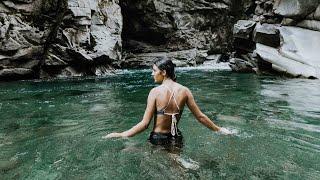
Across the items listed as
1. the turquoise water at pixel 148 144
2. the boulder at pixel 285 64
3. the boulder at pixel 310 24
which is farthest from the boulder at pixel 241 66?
the turquoise water at pixel 148 144

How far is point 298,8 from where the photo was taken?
79.4 feet

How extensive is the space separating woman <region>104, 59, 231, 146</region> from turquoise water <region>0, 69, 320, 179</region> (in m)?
0.29

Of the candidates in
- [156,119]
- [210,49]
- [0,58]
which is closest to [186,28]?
[210,49]

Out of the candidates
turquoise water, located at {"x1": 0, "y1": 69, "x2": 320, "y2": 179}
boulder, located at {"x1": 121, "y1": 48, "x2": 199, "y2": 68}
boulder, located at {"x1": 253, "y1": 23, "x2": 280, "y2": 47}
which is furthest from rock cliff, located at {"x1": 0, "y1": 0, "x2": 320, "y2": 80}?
turquoise water, located at {"x1": 0, "y1": 69, "x2": 320, "y2": 179}

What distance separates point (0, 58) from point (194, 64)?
16.9 m

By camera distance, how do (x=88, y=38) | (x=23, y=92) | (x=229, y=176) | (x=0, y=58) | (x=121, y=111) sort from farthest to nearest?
(x=88, y=38)
(x=0, y=58)
(x=23, y=92)
(x=121, y=111)
(x=229, y=176)

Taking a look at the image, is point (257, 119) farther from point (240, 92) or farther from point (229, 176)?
point (240, 92)

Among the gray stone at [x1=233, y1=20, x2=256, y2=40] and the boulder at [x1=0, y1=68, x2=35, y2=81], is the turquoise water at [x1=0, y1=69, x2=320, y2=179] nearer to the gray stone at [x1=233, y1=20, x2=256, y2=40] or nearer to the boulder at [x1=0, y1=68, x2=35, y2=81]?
the boulder at [x1=0, y1=68, x2=35, y2=81]

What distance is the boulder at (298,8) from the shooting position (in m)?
24.1

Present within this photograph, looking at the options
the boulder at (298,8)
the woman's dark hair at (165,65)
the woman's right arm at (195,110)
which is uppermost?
the boulder at (298,8)

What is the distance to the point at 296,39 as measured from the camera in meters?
22.8

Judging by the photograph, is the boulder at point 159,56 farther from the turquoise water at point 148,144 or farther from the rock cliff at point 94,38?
the turquoise water at point 148,144

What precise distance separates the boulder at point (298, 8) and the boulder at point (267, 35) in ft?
3.95

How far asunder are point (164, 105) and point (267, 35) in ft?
63.6
